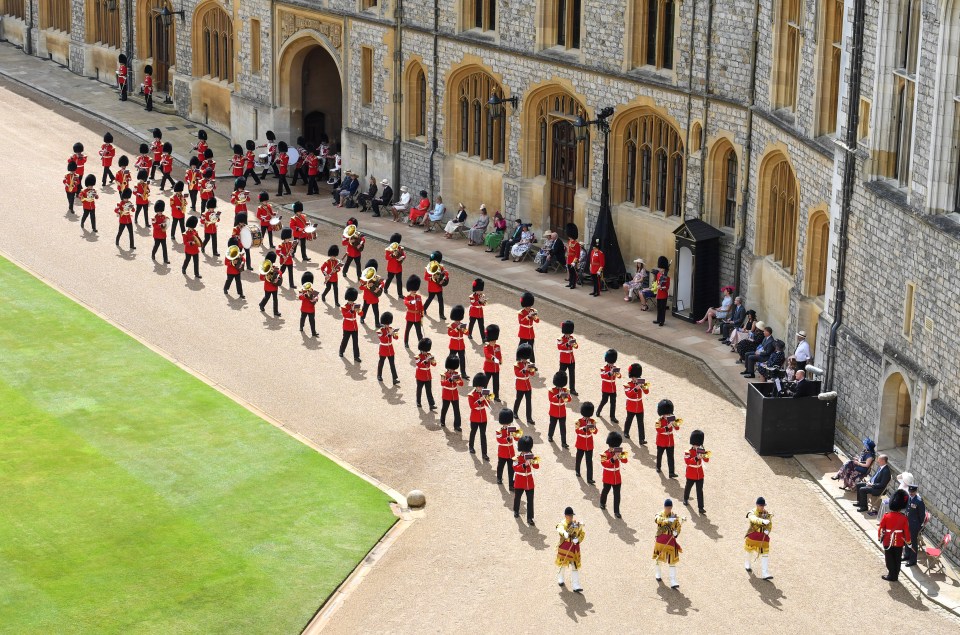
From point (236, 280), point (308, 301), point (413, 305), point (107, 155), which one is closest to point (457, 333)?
point (413, 305)

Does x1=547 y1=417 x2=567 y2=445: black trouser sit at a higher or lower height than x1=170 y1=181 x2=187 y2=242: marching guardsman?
lower

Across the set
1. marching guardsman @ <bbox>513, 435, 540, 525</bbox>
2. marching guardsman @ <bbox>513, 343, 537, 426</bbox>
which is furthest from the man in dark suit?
marching guardsman @ <bbox>513, 343, 537, 426</bbox>

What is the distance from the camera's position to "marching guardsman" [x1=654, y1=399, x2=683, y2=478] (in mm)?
30375

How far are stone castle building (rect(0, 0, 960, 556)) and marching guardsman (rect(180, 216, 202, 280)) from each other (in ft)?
27.5

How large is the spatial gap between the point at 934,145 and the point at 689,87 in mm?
12112

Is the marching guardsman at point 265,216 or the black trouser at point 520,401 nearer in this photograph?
the black trouser at point 520,401

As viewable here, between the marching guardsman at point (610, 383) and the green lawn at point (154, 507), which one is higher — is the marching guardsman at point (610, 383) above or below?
above

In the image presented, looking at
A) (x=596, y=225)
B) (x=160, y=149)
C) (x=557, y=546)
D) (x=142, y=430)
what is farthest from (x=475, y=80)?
(x=557, y=546)

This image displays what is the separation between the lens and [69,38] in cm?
6638

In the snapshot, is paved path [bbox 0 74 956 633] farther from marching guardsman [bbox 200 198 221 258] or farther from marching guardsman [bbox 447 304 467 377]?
marching guardsman [bbox 447 304 467 377]

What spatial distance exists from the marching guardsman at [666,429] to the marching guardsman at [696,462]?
750 mm

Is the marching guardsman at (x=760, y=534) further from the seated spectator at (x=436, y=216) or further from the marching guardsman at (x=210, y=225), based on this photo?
the seated spectator at (x=436, y=216)

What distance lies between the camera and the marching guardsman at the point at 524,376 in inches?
1298

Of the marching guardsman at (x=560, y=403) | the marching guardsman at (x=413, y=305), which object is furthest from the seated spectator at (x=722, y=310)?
the marching guardsman at (x=560, y=403)
